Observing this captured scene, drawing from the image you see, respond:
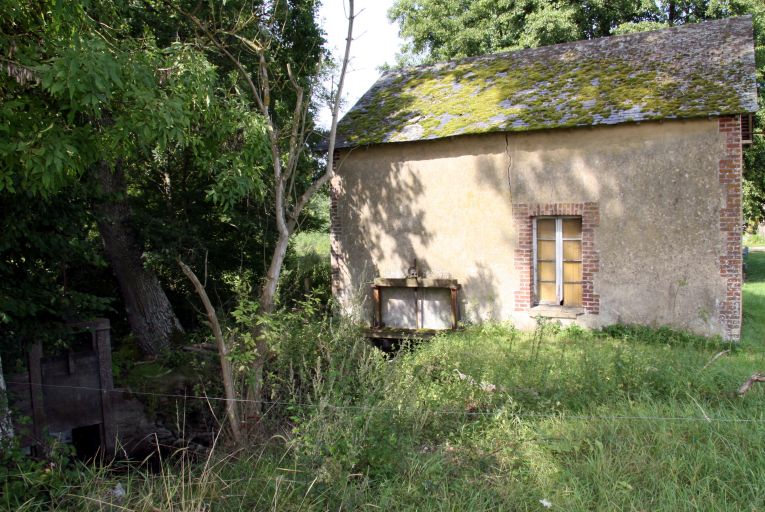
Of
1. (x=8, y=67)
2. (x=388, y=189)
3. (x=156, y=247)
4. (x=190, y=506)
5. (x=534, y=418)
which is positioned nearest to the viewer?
(x=190, y=506)

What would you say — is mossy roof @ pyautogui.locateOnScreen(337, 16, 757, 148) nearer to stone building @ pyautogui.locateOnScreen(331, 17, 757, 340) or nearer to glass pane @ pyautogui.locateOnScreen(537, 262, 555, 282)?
stone building @ pyautogui.locateOnScreen(331, 17, 757, 340)

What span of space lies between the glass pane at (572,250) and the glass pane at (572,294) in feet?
1.64

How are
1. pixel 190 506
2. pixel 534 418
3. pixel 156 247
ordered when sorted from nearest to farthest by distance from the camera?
pixel 190 506
pixel 534 418
pixel 156 247

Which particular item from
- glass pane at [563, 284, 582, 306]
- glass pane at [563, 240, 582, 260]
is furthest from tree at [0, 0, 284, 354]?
glass pane at [563, 284, 582, 306]

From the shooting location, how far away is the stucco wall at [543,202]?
9016 mm

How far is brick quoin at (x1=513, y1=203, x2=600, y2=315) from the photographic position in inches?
382

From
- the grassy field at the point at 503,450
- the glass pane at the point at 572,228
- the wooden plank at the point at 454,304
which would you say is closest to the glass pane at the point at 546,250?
the glass pane at the point at 572,228

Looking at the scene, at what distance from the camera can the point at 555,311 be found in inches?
393

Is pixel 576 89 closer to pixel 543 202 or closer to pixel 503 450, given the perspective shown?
pixel 543 202

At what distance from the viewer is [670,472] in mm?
4066

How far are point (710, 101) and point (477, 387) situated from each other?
609 centimetres

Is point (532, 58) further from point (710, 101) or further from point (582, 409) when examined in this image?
point (582, 409)

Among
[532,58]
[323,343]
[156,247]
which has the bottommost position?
[323,343]

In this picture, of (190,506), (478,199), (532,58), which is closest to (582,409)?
(190,506)
